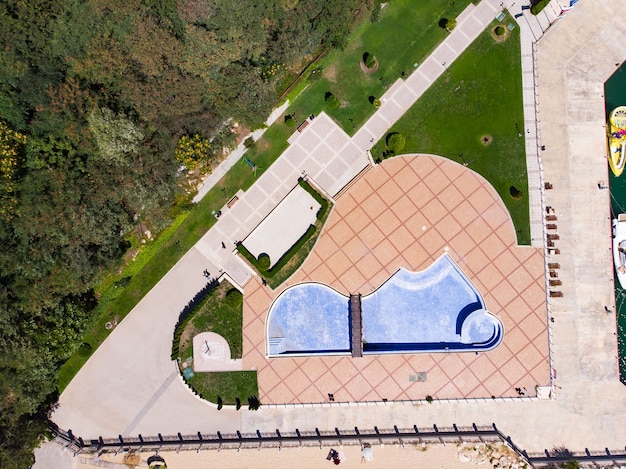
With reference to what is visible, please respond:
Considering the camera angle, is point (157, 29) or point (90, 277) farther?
point (90, 277)

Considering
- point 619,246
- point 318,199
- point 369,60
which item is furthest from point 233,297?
point 619,246

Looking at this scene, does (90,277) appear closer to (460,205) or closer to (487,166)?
(460,205)

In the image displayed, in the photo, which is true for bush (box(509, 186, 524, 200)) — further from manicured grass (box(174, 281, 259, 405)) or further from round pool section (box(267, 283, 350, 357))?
manicured grass (box(174, 281, 259, 405))

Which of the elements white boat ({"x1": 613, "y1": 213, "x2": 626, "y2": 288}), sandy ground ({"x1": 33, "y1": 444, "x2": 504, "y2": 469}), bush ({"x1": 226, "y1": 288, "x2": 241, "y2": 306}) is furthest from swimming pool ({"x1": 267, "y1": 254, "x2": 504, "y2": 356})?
white boat ({"x1": 613, "y1": 213, "x2": 626, "y2": 288})

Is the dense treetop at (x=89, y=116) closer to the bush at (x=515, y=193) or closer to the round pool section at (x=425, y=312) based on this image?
the round pool section at (x=425, y=312)

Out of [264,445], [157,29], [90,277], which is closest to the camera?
[157,29]

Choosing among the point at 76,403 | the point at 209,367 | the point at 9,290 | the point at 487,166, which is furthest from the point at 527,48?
the point at 76,403

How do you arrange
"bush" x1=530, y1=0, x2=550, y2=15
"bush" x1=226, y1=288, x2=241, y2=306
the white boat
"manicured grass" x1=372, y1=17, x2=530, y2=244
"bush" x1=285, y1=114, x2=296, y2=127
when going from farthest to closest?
"manicured grass" x1=372, y1=17, x2=530, y2=244
"bush" x1=285, y1=114, x2=296, y2=127
"bush" x1=530, y1=0, x2=550, y2=15
the white boat
"bush" x1=226, y1=288, x2=241, y2=306
